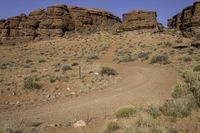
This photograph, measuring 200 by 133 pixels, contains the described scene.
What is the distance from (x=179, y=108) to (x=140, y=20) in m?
56.7

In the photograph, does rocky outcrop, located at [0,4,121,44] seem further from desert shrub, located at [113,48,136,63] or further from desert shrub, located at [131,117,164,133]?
desert shrub, located at [131,117,164,133]

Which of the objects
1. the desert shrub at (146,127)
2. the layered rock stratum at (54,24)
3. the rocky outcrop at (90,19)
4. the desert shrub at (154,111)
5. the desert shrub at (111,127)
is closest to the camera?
the desert shrub at (146,127)

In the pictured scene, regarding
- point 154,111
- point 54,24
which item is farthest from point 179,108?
point 54,24

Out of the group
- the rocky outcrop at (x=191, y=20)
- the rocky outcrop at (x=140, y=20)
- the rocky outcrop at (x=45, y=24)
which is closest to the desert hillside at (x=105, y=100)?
the rocky outcrop at (x=191, y=20)

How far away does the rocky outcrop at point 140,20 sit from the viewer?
198 ft

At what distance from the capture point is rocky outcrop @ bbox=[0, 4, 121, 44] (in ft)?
204

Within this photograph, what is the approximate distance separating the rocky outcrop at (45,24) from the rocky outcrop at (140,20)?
7984 mm

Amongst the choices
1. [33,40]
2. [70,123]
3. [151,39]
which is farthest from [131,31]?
[70,123]

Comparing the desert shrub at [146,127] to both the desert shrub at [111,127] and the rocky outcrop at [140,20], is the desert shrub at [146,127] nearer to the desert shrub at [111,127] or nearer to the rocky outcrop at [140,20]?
the desert shrub at [111,127]

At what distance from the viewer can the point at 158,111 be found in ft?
23.9

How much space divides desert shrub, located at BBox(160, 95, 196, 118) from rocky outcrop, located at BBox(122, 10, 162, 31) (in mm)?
54412

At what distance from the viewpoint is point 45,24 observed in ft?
208

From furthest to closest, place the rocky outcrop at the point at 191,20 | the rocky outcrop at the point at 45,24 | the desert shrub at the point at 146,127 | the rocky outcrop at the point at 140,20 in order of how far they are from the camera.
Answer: the rocky outcrop at the point at 45,24
the rocky outcrop at the point at 140,20
the rocky outcrop at the point at 191,20
the desert shrub at the point at 146,127

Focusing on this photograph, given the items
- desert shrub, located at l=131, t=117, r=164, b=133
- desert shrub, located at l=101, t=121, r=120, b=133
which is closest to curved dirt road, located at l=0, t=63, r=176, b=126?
desert shrub, located at l=101, t=121, r=120, b=133
